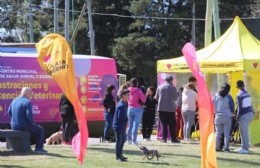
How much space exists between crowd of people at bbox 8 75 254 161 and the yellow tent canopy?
2.25 ft

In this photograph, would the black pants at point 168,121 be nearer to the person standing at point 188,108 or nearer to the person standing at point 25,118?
the person standing at point 188,108

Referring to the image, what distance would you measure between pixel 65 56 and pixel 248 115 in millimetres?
5582

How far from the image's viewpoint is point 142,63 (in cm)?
3944

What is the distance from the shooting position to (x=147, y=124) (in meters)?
17.5

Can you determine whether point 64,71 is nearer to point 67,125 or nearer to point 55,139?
point 67,125

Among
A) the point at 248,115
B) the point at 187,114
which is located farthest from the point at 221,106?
the point at 187,114

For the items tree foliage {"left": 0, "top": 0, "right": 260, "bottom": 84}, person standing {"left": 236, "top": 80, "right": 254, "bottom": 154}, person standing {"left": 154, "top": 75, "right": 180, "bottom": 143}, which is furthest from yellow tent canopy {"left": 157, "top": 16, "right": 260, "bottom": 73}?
tree foliage {"left": 0, "top": 0, "right": 260, "bottom": 84}

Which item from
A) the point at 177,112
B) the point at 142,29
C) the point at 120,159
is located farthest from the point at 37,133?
the point at 142,29

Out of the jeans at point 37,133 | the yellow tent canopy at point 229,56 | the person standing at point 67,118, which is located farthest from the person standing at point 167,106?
the jeans at point 37,133

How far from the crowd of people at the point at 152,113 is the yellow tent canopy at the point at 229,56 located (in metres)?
0.69

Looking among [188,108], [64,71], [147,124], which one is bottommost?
[147,124]

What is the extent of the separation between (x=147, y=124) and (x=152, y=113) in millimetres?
355

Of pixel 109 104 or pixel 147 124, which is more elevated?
pixel 109 104

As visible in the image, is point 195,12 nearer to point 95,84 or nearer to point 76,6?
point 76,6
